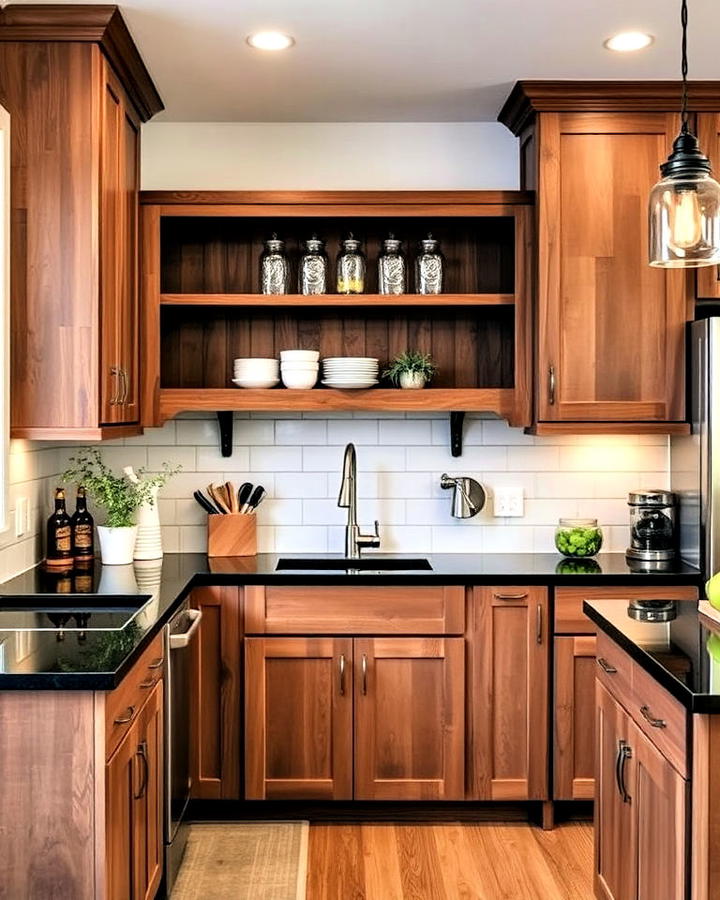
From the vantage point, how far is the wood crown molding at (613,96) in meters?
3.60

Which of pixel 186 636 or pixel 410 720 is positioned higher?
pixel 186 636

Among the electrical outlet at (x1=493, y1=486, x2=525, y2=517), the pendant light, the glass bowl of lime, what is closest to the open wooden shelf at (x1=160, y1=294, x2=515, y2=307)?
the electrical outlet at (x1=493, y1=486, x2=525, y2=517)

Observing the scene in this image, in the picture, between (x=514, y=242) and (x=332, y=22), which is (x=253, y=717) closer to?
(x=514, y=242)

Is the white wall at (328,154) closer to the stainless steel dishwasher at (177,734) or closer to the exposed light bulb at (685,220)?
the stainless steel dishwasher at (177,734)

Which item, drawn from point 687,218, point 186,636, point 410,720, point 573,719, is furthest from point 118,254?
point 573,719

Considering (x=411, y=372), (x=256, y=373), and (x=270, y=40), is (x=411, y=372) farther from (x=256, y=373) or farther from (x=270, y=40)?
(x=270, y=40)

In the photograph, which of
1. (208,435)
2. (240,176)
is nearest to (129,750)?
(208,435)

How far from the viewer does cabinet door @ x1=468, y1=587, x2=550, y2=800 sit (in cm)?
354

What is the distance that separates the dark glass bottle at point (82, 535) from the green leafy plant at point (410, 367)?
4.00ft

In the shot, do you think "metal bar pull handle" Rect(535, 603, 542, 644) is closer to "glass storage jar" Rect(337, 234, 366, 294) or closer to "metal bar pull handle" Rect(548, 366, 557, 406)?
"metal bar pull handle" Rect(548, 366, 557, 406)

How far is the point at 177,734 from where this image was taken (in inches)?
121

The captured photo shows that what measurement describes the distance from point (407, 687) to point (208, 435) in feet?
4.23

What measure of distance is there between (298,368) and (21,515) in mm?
1094

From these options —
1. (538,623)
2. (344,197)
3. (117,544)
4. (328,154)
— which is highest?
(328,154)
